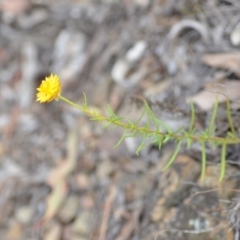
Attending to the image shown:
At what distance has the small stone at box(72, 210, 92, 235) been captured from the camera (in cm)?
203

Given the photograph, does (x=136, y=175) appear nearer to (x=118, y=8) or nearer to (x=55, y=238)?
(x=55, y=238)

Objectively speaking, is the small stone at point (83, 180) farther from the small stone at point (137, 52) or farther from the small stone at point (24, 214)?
the small stone at point (137, 52)

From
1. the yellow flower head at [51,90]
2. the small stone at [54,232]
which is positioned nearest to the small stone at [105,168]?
the small stone at [54,232]

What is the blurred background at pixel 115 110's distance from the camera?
1590 millimetres

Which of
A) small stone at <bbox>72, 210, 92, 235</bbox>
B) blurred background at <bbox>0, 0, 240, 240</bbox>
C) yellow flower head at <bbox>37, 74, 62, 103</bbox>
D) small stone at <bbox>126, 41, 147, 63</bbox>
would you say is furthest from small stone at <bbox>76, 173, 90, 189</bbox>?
yellow flower head at <bbox>37, 74, 62, 103</bbox>

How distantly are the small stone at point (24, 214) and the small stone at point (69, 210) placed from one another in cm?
16

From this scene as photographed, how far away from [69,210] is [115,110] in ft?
1.51

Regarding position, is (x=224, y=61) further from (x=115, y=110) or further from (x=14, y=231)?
(x=14, y=231)

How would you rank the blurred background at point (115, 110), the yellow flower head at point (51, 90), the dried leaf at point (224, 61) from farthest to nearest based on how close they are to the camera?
the dried leaf at point (224, 61) < the blurred background at point (115, 110) < the yellow flower head at point (51, 90)

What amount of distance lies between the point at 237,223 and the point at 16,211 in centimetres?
119

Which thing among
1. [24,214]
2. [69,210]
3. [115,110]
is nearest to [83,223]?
[69,210]

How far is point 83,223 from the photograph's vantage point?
2.06 meters

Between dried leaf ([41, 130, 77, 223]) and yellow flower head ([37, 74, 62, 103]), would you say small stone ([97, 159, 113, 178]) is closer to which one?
dried leaf ([41, 130, 77, 223])

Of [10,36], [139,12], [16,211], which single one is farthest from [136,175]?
[10,36]
